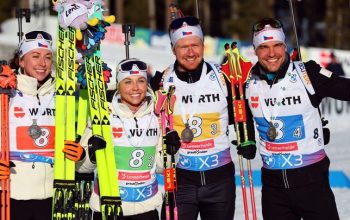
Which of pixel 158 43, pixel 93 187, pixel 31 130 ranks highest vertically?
pixel 158 43

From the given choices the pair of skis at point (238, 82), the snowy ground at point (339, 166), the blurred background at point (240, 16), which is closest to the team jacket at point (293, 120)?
the pair of skis at point (238, 82)

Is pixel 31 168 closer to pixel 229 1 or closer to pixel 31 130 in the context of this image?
pixel 31 130

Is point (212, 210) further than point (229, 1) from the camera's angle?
No

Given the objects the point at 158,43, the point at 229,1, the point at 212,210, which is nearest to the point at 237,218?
the point at 212,210

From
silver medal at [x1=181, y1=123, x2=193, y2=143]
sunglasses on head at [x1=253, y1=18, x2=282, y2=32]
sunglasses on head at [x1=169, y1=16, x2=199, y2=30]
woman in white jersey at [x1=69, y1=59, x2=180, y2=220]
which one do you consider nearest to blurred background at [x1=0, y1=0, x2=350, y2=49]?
sunglasses on head at [x1=169, y1=16, x2=199, y2=30]

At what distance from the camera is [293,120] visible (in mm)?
5410

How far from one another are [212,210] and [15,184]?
54.1 inches

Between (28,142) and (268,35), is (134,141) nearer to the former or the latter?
(28,142)

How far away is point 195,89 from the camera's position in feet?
18.6

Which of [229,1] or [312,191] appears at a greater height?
[229,1]

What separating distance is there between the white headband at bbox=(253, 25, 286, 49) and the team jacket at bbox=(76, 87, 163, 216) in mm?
856

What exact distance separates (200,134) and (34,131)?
114 centimetres

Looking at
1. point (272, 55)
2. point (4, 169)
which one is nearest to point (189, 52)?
point (272, 55)

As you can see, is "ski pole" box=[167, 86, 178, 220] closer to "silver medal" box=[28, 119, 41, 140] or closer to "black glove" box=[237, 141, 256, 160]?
"black glove" box=[237, 141, 256, 160]
